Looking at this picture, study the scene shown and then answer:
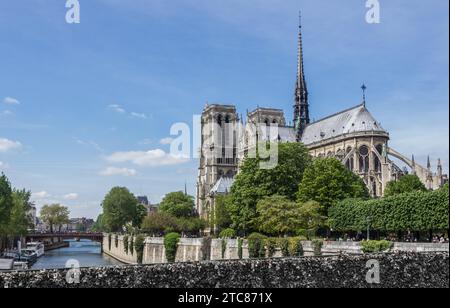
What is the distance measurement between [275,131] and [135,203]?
3396 cm

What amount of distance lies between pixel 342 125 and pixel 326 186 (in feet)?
165

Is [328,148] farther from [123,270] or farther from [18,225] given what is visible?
[123,270]

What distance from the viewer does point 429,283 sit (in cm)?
2364

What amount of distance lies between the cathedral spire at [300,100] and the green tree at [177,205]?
99.2ft

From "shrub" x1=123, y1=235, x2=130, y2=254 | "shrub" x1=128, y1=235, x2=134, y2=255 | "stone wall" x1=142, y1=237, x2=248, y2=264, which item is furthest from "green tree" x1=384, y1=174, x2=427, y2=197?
"shrub" x1=123, y1=235, x2=130, y2=254

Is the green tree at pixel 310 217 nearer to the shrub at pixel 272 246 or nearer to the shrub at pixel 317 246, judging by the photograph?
the shrub at pixel 272 246

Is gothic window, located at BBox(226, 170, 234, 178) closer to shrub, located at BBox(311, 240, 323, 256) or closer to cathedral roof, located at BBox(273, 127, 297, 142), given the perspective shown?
cathedral roof, located at BBox(273, 127, 297, 142)

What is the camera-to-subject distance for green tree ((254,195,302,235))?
60.7 m

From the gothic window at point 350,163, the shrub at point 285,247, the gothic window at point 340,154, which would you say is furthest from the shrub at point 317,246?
the gothic window at point 340,154

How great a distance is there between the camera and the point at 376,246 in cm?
4312

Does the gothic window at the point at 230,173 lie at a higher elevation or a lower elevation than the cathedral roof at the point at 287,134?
lower

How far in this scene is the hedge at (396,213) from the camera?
4962cm

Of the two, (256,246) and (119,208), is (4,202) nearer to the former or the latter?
(256,246)
